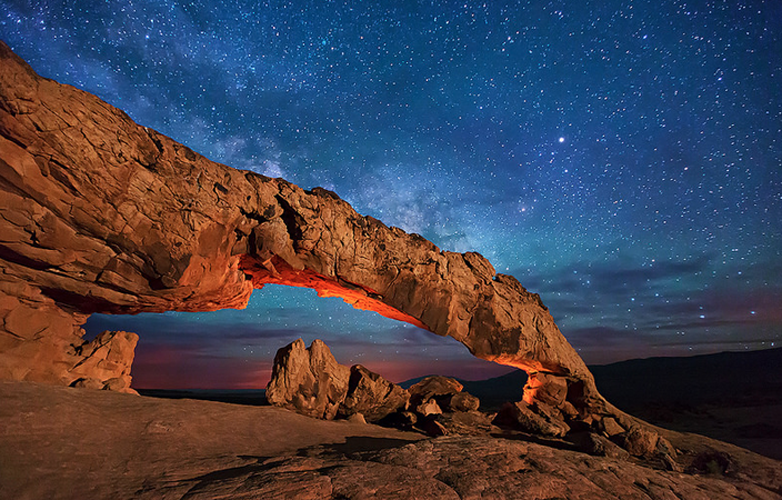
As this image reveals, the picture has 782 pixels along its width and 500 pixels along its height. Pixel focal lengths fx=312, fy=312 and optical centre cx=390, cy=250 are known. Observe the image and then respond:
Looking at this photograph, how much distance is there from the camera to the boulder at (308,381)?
10.5 metres

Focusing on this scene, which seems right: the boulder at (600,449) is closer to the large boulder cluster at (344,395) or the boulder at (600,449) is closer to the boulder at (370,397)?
the large boulder cluster at (344,395)

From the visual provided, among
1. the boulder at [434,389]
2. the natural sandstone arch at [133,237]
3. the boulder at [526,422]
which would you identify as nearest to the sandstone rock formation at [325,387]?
the boulder at [434,389]

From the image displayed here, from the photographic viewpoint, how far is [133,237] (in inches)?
354

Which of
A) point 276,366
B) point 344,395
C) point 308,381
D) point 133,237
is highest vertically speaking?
point 133,237

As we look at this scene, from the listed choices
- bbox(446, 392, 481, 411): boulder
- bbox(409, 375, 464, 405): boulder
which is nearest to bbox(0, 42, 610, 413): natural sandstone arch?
bbox(409, 375, 464, 405): boulder

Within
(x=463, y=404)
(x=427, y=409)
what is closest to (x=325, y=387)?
(x=427, y=409)

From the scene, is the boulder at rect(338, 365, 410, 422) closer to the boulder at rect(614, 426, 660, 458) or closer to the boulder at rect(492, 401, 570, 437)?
the boulder at rect(492, 401, 570, 437)

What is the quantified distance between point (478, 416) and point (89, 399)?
44.5ft

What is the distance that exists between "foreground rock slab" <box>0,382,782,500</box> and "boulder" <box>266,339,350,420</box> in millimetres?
3166

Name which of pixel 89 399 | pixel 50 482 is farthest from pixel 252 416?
pixel 50 482

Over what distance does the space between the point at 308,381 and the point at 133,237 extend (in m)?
7.04

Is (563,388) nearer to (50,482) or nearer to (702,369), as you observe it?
(50,482)

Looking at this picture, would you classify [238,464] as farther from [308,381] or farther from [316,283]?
[316,283]

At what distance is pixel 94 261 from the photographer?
8.79 meters
